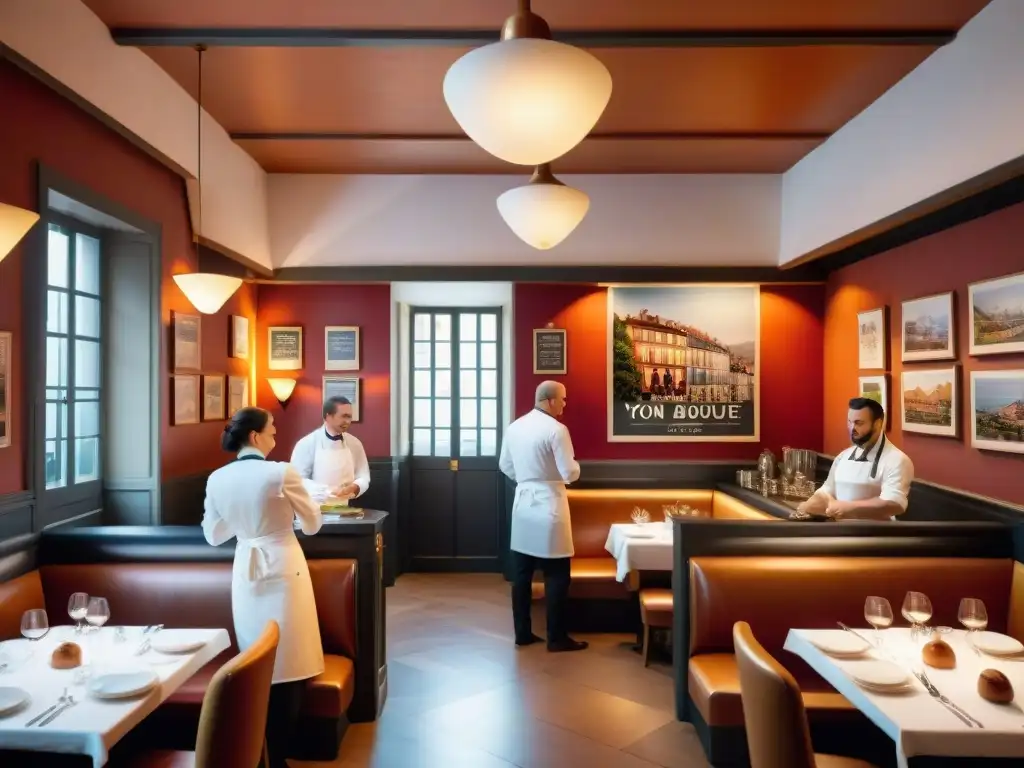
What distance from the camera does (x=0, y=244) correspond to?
2.65 meters

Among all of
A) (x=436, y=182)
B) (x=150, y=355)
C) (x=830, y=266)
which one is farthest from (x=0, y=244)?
(x=830, y=266)

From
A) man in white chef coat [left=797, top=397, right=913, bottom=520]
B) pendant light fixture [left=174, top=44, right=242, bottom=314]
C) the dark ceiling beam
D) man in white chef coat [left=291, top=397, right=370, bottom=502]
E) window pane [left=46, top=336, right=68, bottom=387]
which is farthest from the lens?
man in white chef coat [left=291, top=397, right=370, bottom=502]

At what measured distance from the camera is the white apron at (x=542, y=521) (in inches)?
199

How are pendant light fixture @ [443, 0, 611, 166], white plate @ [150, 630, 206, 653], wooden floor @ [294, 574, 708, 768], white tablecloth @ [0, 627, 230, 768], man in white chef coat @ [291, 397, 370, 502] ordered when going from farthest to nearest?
man in white chef coat @ [291, 397, 370, 502], wooden floor @ [294, 574, 708, 768], white plate @ [150, 630, 206, 653], white tablecloth @ [0, 627, 230, 768], pendant light fixture @ [443, 0, 611, 166]

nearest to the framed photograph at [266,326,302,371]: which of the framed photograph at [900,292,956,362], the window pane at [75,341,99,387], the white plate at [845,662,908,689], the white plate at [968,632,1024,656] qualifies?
the window pane at [75,341,99,387]

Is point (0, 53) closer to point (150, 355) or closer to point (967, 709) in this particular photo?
point (150, 355)

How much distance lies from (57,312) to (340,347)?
2.89m

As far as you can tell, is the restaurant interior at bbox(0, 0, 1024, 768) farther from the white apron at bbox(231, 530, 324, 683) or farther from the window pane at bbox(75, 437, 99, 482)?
the white apron at bbox(231, 530, 324, 683)

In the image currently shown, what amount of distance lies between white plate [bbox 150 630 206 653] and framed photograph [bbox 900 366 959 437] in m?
4.25

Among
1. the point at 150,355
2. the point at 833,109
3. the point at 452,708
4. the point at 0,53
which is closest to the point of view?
the point at 0,53

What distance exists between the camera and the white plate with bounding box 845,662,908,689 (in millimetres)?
2441

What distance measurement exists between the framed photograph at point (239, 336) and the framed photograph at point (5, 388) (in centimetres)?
262

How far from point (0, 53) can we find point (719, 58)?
11.5 feet

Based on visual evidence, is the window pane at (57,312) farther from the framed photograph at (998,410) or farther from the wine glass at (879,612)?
the framed photograph at (998,410)
